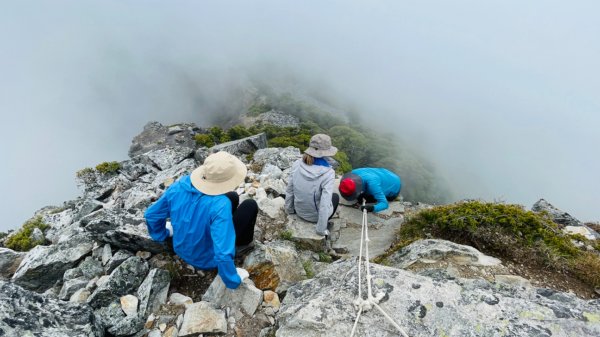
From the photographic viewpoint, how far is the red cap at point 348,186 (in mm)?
7941

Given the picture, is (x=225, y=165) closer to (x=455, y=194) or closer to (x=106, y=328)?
(x=106, y=328)

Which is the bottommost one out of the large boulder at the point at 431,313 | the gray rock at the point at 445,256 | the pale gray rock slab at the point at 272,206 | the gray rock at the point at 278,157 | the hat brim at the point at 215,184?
the gray rock at the point at 278,157

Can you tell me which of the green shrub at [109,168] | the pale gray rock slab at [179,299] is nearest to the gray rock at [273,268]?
the pale gray rock slab at [179,299]

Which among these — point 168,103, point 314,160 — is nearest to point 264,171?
point 314,160

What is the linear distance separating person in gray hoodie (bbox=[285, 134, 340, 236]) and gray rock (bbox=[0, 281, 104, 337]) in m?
4.22

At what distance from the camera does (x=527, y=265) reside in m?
5.70

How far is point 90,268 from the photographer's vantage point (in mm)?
5516

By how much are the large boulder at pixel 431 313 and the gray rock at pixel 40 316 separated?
7.66 feet

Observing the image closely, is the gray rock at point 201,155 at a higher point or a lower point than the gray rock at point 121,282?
lower

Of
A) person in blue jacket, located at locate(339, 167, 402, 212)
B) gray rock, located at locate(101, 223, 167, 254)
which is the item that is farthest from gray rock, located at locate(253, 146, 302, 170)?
gray rock, located at locate(101, 223, 167, 254)

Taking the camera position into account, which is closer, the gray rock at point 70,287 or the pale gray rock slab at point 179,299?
the pale gray rock slab at point 179,299

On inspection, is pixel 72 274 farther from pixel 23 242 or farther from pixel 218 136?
pixel 218 136

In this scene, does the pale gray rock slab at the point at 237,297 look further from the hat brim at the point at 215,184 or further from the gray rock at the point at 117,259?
the gray rock at the point at 117,259

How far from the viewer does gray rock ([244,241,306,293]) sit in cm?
514
